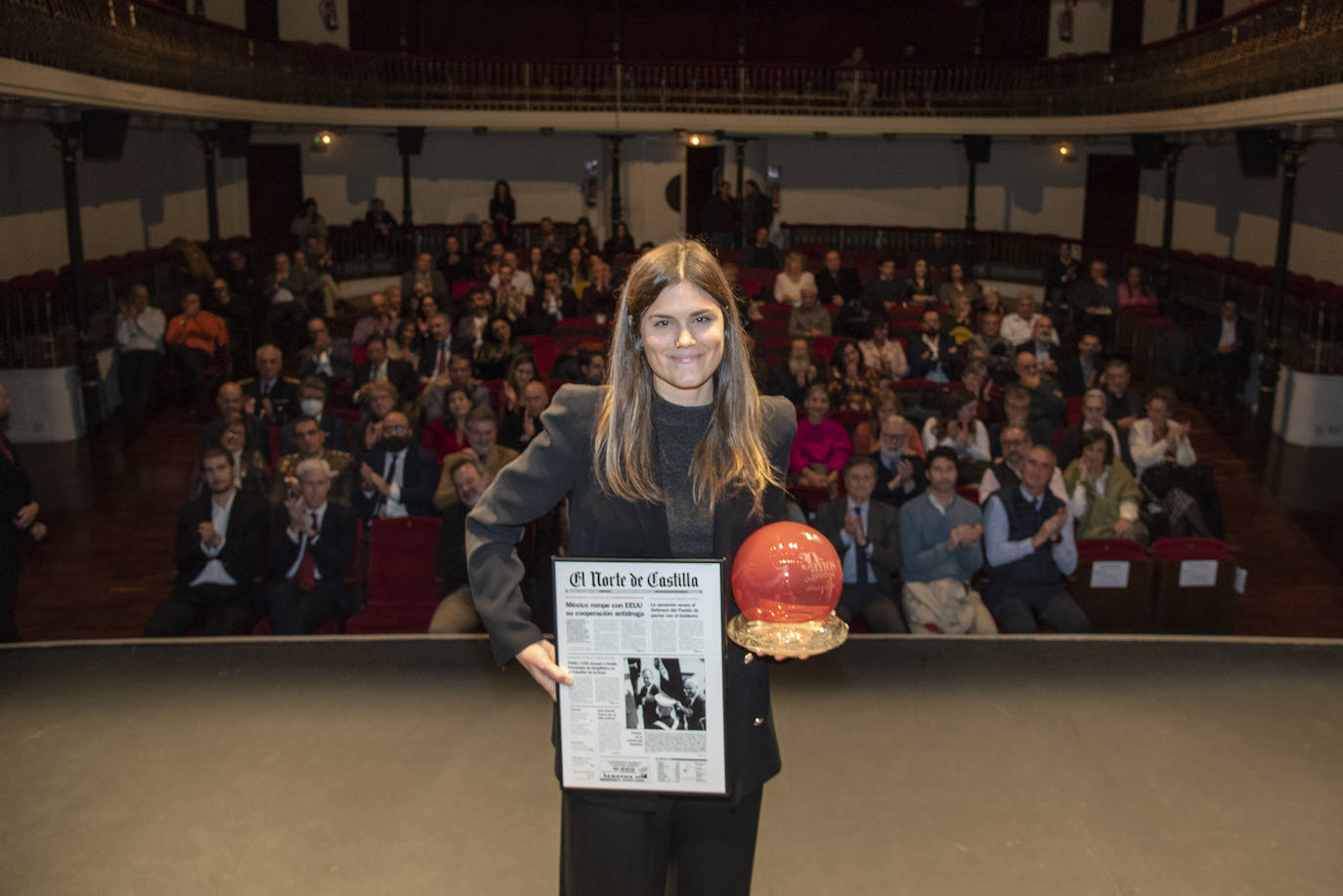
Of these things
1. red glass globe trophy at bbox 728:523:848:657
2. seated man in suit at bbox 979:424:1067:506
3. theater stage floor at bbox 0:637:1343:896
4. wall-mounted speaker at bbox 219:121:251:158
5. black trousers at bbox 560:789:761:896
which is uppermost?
wall-mounted speaker at bbox 219:121:251:158

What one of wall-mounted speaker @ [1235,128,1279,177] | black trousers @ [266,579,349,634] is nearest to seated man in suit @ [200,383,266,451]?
black trousers @ [266,579,349,634]

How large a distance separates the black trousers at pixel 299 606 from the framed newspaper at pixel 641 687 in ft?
11.5

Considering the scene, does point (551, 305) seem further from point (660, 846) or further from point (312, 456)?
point (660, 846)

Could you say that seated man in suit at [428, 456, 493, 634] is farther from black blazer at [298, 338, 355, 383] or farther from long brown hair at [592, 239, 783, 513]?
black blazer at [298, 338, 355, 383]

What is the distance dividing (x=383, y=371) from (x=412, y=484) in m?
2.64

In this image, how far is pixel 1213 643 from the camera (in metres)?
3.88

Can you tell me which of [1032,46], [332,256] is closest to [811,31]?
[1032,46]

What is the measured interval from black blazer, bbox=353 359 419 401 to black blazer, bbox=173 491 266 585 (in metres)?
3.21

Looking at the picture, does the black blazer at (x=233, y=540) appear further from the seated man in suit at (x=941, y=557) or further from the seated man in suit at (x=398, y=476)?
the seated man in suit at (x=941, y=557)

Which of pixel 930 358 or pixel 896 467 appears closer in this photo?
pixel 896 467

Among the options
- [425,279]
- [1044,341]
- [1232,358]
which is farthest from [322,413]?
[1232,358]

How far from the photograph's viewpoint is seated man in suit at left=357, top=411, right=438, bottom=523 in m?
6.35

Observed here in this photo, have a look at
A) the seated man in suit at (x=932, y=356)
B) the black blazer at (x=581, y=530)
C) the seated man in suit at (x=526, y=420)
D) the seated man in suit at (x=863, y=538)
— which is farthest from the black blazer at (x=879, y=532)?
the seated man in suit at (x=932, y=356)

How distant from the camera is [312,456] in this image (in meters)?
6.10
